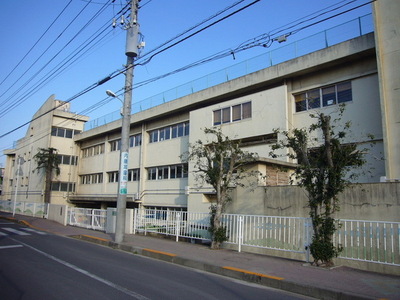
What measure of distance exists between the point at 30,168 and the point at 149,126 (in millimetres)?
19624

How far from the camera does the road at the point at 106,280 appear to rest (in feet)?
19.4

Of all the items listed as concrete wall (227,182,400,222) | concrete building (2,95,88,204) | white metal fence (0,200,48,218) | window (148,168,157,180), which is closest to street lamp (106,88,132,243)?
concrete wall (227,182,400,222)

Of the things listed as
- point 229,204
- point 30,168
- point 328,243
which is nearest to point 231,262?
point 328,243

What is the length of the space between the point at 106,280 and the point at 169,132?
1958 cm

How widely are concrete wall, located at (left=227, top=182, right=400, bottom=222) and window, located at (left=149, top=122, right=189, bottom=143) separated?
12390mm

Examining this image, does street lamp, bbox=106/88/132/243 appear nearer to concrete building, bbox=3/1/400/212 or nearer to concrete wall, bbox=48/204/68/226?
concrete building, bbox=3/1/400/212

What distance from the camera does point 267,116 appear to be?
18.3 meters

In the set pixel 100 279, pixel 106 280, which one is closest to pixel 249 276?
pixel 106 280

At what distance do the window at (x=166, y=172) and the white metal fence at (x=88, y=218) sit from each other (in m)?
7.01

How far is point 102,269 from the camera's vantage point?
8.08 m

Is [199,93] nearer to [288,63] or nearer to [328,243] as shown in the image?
[288,63]

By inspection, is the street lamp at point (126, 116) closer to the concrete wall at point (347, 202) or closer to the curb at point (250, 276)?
the curb at point (250, 276)

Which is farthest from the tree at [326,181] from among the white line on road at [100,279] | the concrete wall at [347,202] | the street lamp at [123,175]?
the street lamp at [123,175]

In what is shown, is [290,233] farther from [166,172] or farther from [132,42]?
[166,172]
